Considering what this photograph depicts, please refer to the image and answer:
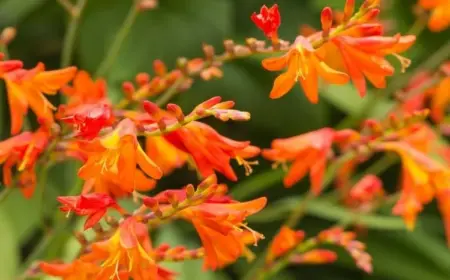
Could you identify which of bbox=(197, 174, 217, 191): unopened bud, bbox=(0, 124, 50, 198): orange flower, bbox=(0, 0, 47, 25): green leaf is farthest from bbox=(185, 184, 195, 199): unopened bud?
bbox=(0, 0, 47, 25): green leaf

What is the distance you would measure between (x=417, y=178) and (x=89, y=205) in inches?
11.8

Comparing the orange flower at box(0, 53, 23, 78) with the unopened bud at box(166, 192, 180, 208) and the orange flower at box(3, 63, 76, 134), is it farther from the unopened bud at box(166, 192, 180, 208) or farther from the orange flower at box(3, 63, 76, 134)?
the unopened bud at box(166, 192, 180, 208)

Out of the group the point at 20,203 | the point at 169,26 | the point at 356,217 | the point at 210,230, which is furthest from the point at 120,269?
the point at 169,26

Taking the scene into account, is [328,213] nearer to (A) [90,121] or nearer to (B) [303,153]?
(B) [303,153]

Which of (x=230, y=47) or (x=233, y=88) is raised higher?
(x=230, y=47)

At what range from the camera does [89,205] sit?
0.34 m

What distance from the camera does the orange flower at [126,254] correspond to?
35 cm

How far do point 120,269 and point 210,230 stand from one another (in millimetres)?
59

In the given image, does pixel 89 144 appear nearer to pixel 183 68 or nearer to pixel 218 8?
pixel 183 68

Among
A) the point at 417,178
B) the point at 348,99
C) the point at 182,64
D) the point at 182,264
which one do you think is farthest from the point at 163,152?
the point at 348,99

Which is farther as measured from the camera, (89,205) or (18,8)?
(18,8)

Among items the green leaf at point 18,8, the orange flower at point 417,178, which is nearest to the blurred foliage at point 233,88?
the green leaf at point 18,8

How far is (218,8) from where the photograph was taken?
92 cm

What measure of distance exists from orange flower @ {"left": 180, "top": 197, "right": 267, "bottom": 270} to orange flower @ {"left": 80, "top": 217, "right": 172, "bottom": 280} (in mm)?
30
